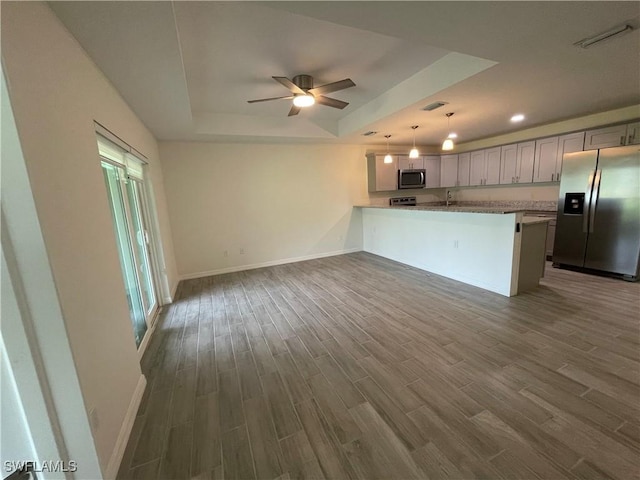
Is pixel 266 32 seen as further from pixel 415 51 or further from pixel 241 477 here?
pixel 241 477

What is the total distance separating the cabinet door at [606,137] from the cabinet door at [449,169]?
2.55 m

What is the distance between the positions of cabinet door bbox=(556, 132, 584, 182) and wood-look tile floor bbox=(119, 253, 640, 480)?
8.03 feet

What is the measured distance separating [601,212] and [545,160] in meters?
1.49

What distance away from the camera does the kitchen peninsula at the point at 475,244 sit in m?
3.36

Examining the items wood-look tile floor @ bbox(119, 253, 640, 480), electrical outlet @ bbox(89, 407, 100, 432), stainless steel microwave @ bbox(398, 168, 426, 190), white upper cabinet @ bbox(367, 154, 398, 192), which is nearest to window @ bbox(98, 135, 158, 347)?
wood-look tile floor @ bbox(119, 253, 640, 480)

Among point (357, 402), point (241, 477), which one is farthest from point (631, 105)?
point (241, 477)

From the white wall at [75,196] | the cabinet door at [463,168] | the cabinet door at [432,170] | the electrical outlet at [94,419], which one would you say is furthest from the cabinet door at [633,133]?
the electrical outlet at [94,419]

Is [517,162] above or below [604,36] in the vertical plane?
below

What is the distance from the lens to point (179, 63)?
2041 millimetres

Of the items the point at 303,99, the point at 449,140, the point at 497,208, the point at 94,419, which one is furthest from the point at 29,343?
the point at 497,208

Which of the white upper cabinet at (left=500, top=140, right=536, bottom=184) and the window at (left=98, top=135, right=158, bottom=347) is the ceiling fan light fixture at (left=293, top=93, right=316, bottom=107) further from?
the white upper cabinet at (left=500, top=140, right=536, bottom=184)

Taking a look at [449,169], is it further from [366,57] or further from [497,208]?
[366,57]

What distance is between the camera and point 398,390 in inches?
75.2

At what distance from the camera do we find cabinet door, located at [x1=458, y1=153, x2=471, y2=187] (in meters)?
6.41
